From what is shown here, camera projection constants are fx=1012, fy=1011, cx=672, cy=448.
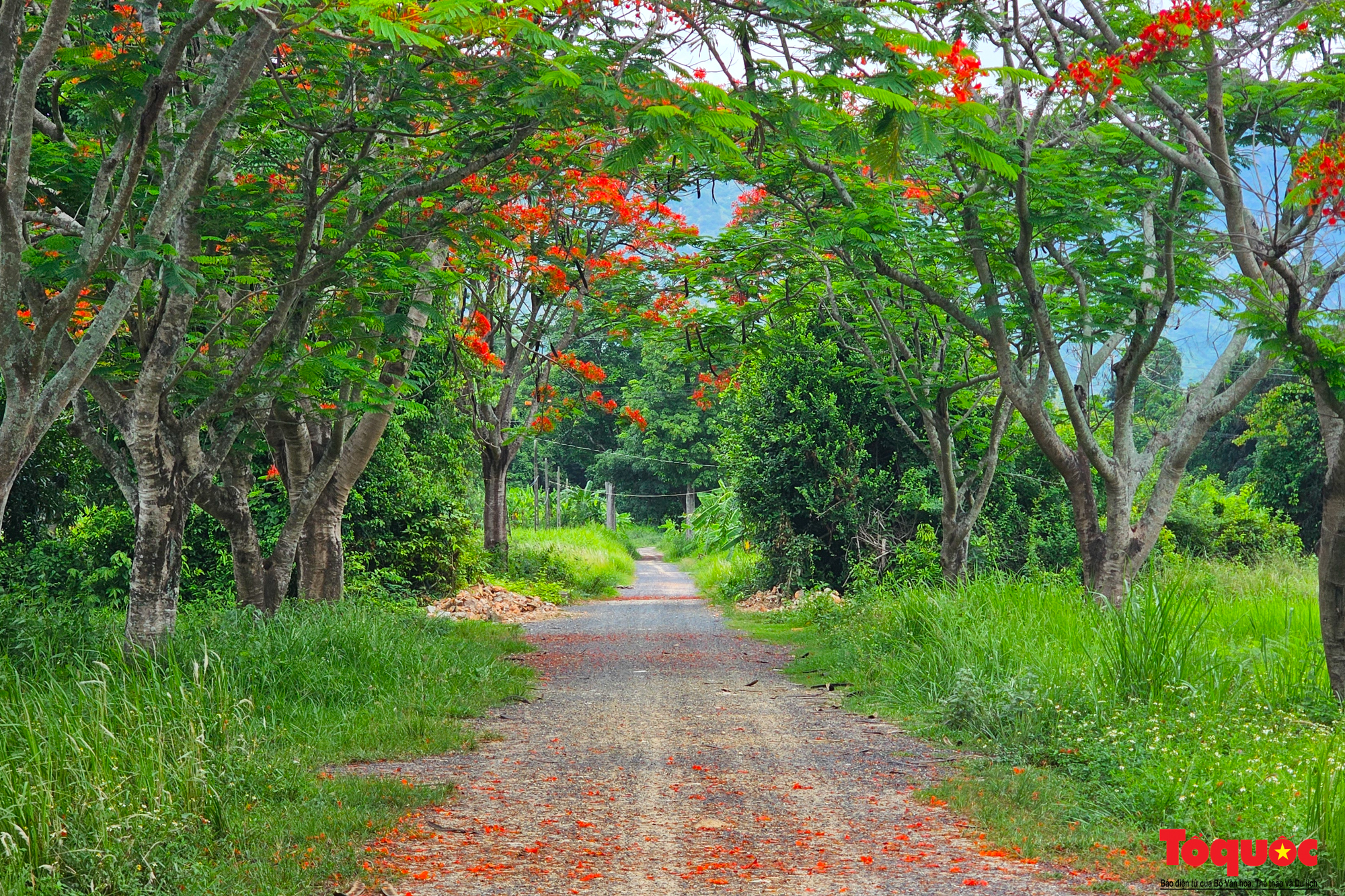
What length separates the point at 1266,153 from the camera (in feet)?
29.6

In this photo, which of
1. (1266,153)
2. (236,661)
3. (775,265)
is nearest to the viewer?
(236,661)

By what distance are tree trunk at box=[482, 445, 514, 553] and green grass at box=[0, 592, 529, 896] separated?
39.7 ft

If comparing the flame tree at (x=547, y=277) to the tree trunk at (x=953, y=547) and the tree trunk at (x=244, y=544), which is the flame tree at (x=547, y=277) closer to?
the tree trunk at (x=244, y=544)

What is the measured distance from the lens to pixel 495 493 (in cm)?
2080

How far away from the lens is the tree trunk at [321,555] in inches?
447

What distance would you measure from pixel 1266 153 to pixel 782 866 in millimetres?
8043

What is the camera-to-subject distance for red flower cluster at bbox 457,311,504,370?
14727mm

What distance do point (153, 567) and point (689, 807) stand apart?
4322 mm

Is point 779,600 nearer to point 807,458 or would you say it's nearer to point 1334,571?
point 807,458

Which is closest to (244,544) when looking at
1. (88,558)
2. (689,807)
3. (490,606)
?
(88,558)

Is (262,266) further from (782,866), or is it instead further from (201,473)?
(782,866)

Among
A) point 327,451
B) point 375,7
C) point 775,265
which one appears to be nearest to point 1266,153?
point 775,265

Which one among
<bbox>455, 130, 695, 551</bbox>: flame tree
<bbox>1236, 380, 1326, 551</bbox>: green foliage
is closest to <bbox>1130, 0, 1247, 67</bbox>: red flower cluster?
<bbox>455, 130, 695, 551</bbox>: flame tree

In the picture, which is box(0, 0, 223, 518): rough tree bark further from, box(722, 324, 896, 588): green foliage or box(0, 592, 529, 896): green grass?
box(722, 324, 896, 588): green foliage
